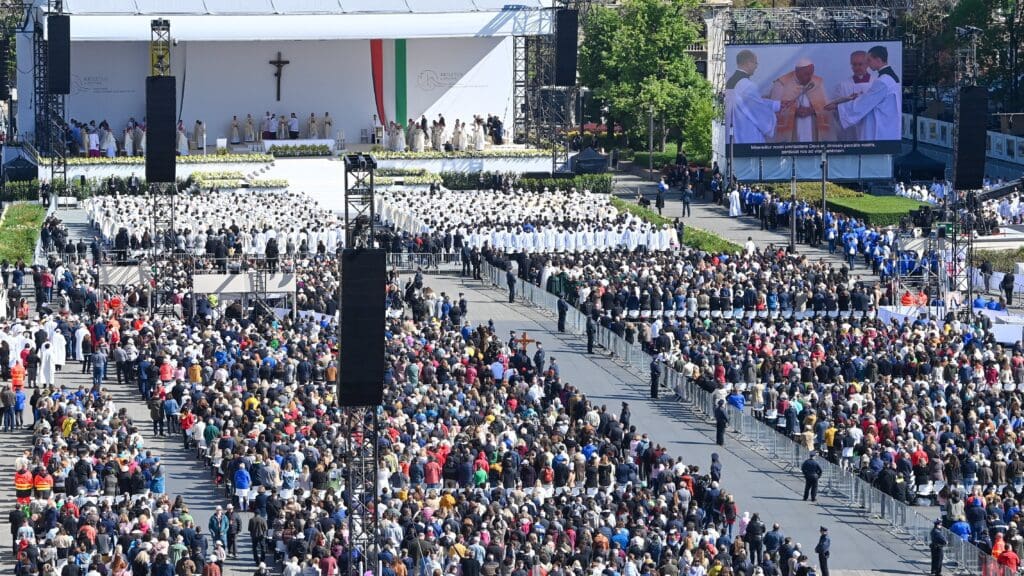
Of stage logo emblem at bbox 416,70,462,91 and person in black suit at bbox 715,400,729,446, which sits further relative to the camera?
stage logo emblem at bbox 416,70,462,91

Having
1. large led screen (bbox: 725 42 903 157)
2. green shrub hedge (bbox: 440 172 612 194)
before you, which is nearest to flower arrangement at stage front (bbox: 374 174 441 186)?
green shrub hedge (bbox: 440 172 612 194)

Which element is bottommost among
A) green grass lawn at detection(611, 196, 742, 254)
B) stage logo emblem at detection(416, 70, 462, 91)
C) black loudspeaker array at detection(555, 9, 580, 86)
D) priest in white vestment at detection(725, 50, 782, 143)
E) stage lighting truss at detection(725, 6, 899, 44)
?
green grass lawn at detection(611, 196, 742, 254)

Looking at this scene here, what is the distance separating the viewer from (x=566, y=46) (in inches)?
2820

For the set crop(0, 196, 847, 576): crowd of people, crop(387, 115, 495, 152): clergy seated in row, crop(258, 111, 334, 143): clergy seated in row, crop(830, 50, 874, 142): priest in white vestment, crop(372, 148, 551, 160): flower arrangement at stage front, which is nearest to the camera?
crop(0, 196, 847, 576): crowd of people

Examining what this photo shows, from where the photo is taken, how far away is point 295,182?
70250 mm

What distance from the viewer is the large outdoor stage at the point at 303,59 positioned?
249 feet

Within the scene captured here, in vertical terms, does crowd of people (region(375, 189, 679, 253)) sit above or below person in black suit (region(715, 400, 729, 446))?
above

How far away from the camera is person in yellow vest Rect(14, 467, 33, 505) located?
33688 millimetres

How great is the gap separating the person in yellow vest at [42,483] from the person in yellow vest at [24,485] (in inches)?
4.8

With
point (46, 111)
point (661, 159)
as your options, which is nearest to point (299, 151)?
point (46, 111)

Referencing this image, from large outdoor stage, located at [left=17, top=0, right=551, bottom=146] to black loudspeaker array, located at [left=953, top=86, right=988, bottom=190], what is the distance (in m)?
26.2

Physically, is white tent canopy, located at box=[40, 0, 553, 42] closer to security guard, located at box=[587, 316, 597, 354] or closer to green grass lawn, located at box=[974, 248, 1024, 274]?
green grass lawn, located at box=[974, 248, 1024, 274]

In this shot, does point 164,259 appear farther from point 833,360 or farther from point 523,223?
point 833,360

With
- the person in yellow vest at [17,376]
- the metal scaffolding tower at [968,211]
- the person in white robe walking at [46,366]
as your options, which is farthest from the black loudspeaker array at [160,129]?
the metal scaffolding tower at [968,211]
